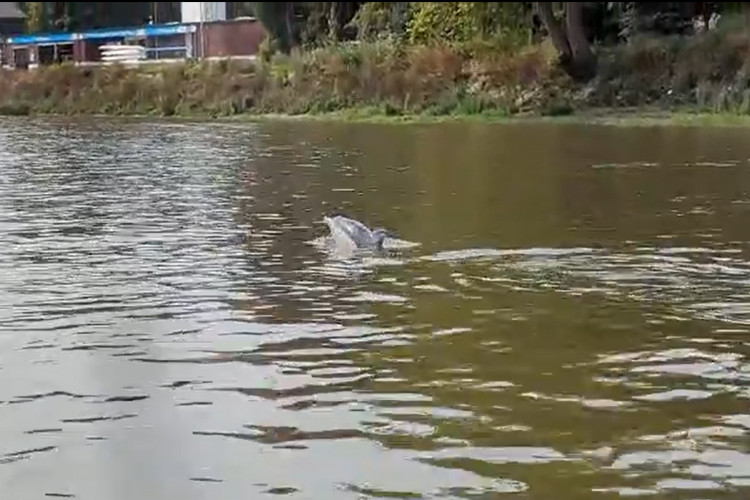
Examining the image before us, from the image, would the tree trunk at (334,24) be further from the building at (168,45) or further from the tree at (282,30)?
the building at (168,45)

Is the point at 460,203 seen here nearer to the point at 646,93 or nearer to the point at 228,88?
the point at 646,93

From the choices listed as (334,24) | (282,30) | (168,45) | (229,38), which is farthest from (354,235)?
(168,45)

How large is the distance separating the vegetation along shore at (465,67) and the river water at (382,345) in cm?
1762

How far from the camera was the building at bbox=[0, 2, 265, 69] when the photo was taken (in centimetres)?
5172

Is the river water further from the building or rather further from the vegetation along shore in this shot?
the building

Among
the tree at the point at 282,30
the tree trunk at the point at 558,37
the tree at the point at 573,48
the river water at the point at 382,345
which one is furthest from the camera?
the tree at the point at 282,30

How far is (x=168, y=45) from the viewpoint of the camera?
5462 cm

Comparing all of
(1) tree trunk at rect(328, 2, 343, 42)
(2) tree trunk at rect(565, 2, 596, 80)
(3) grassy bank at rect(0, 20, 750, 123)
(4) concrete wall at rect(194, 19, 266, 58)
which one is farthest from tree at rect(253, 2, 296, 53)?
(2) tree trunk at rect(565, 2, 596, 80)

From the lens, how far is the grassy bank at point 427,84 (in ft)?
122

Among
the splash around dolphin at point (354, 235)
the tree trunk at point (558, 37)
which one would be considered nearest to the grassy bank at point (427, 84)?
the tree trunk at point (558, 37)

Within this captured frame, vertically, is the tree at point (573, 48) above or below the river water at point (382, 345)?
above

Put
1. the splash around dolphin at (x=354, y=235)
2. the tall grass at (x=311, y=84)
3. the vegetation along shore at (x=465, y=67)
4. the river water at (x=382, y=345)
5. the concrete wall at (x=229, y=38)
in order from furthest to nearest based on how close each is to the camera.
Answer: the concrete wall at (x=229, y=38) → the tall grass at (x=311, y=84) → the vegetation along shore at (x=465, y=67) → the splash around dolphin at (x=354, y=235) → the river water at (x=382, y=345)

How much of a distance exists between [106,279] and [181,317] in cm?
197

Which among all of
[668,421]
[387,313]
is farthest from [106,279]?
[668,421]
